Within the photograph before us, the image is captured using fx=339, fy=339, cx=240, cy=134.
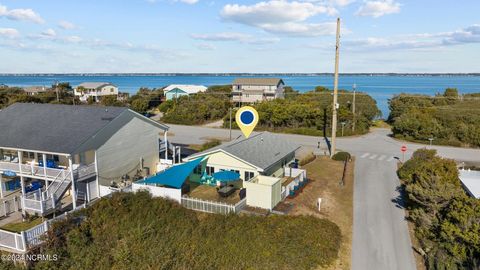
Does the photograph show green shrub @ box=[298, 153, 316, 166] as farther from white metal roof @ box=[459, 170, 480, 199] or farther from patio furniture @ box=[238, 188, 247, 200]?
white metal roof @ box=[459, 170, 480, 199]

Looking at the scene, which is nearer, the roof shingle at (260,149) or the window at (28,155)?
the roof shingle at (260,149)

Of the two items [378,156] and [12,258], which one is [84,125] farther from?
[378,156]

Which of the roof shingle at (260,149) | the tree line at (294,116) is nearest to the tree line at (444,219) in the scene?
the roof shingle at (260,149)

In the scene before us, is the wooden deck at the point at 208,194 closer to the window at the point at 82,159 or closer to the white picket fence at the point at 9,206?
the window at the point at 82,159

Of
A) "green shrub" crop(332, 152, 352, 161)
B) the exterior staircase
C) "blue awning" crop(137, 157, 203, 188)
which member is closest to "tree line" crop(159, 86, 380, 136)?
"green shrub" crop(332, 152, 352, 161)

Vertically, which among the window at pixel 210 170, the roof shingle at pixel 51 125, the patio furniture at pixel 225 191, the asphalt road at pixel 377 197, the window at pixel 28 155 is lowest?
the asphalt road at pixel 377 197

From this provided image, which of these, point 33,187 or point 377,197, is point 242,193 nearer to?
point 377,197

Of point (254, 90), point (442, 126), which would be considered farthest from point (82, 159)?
point (254, 90)

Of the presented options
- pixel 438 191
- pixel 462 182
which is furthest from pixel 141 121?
pixel 462 182

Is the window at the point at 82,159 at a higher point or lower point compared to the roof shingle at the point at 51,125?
lower
